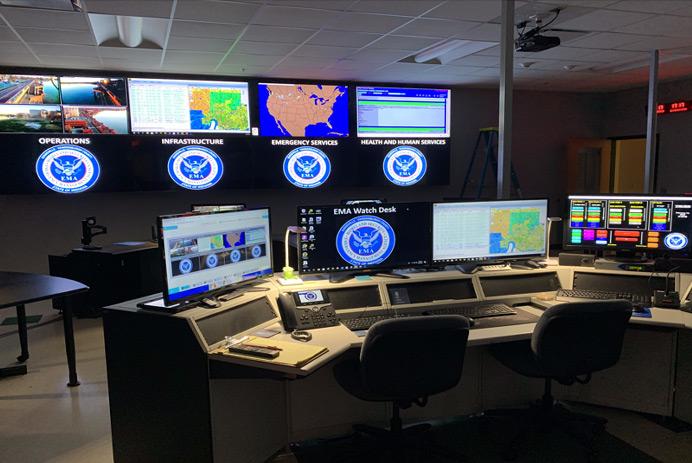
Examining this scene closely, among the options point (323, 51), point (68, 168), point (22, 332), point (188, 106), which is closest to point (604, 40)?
point (323, 51)

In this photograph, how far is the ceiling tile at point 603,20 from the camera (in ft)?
12.9

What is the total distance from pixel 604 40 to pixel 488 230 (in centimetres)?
293

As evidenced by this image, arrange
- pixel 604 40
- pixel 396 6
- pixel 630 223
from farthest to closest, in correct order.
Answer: pixel 604 40 → pixel 396 6 → pixel 630 223

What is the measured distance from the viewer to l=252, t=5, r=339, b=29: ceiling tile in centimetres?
366

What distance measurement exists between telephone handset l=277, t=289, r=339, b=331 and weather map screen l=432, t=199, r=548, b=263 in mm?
716

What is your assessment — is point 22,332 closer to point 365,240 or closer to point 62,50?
point 62,50

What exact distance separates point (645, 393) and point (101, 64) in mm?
5410

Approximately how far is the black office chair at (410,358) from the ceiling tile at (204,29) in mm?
2950

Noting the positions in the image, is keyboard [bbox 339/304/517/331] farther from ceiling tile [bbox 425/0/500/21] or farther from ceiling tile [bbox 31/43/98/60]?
ceiling tile [bbox 31/43/98/60]

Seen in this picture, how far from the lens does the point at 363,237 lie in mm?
2736

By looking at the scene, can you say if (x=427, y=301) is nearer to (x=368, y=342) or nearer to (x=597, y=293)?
(x=368, y=342)

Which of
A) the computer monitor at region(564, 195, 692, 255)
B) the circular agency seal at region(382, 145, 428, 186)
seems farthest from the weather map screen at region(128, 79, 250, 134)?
the computer monitor at region(564, 195, 692, 255)

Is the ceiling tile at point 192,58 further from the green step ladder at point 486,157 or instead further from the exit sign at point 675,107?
the exit sign at point 675,107

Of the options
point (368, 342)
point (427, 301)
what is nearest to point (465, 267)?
point (427, 301)
